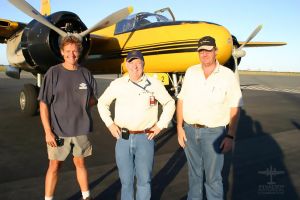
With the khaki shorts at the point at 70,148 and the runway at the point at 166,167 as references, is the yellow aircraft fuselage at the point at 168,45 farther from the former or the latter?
the khaki shorts at the point at 70,148

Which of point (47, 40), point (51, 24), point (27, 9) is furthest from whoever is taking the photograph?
point (47, 40)

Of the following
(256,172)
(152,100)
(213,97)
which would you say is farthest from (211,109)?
(256,172)

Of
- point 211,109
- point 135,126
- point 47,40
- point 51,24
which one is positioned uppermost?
point 51,24

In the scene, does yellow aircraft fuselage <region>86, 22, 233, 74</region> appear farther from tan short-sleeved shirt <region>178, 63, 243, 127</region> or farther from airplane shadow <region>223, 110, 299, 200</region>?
tan short-sleeved shirt <region>178, 63, 243, 127</region>

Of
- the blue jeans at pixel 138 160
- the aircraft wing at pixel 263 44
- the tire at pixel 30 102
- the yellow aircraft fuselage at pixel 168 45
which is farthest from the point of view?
the aircraft wing at pixel 263 44

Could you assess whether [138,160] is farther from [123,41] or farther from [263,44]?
[263,44]

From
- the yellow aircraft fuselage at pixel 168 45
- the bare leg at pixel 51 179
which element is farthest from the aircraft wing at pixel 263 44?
the bare leg at pixel 51 179

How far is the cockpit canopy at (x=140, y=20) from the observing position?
978 cm

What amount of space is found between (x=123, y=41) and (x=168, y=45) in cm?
234

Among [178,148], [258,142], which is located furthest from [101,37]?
[258,142]

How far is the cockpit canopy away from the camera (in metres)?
9.78

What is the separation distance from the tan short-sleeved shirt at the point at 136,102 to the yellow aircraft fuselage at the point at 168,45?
4.76m

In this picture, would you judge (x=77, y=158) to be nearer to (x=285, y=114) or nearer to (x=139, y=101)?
(x=139, y=101)

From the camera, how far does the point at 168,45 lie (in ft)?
27.5
